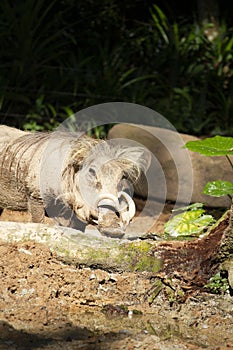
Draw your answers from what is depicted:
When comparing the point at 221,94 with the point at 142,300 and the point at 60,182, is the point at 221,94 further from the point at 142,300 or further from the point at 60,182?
the point at 142,300

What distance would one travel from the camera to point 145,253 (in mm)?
2820

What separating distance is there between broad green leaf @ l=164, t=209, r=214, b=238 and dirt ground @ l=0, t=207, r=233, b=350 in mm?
449

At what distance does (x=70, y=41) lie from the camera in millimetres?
8141

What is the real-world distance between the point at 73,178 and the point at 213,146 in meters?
0.83

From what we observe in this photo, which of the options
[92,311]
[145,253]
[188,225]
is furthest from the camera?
[188,225]

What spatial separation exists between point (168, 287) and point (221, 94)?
17.9ft

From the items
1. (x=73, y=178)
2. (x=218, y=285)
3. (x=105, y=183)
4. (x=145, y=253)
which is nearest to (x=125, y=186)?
(x=105, y=183)

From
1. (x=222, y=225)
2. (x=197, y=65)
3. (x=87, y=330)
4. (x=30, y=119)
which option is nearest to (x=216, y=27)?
(x=197, y=65)

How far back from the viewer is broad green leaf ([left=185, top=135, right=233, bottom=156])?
319cm

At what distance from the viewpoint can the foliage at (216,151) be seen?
125 inches

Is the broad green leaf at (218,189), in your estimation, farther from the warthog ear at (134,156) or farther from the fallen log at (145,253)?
the warthog ear at (134,156)

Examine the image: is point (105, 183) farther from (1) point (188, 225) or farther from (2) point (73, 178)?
(1) point (188, 225)

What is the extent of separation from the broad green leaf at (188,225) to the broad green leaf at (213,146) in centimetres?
31

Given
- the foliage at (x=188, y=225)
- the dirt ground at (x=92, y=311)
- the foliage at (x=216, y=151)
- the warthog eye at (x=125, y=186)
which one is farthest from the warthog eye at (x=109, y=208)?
the dirt ground at (x=92, y=311)
